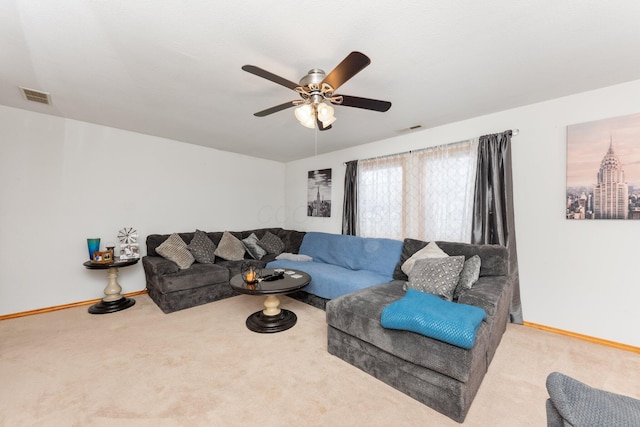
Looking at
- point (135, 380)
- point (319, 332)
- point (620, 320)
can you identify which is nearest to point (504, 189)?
point (620, 320)

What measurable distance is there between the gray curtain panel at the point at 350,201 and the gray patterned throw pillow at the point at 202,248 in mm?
2175

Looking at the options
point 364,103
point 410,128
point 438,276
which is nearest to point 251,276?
point 438,276

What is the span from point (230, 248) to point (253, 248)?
0.37 meters

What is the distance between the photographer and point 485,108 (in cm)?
287

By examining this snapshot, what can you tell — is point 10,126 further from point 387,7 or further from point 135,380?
point 387,7

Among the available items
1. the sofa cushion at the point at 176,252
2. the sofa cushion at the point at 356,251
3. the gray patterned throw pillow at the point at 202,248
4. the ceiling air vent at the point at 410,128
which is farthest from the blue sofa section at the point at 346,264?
the ceiling air vent at the point at 410,128

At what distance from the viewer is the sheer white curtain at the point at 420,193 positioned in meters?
3.19

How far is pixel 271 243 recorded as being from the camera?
464 cm

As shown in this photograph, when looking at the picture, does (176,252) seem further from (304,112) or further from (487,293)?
(487,293)

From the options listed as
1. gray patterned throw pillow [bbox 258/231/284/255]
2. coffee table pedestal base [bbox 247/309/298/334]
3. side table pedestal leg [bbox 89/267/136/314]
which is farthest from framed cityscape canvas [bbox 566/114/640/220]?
side table pedestal leg [bbox 89/267/136/314]

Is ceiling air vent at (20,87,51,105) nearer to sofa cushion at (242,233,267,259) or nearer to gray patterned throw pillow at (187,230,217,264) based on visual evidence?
gray patterned throw pillow at (187,230,217,264)

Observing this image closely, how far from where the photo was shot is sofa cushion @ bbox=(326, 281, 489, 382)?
1.52 metres

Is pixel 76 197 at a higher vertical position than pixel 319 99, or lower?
lower

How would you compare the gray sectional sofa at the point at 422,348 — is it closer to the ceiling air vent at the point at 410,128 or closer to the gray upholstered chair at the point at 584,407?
the gray upholstered chair at the point at 584,407
